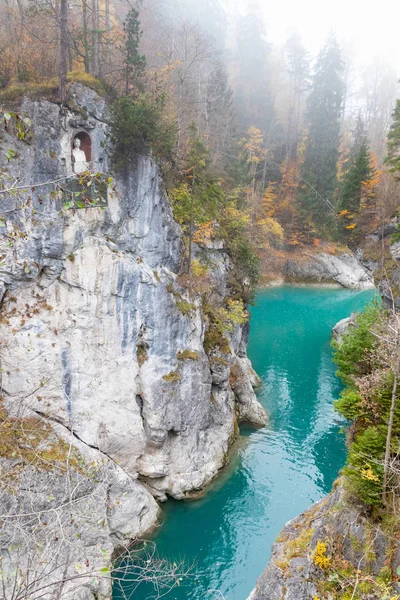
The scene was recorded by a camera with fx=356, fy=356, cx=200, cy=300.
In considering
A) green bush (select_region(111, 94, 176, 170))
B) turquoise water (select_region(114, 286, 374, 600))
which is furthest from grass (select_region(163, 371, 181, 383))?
green bush (select_region(111, 94, 176, 170))

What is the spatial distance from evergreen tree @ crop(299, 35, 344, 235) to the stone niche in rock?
3462 centimetres

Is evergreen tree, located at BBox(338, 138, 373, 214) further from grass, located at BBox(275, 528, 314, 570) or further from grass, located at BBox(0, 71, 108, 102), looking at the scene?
grass, located at BBox(275, 528, 314, 570)

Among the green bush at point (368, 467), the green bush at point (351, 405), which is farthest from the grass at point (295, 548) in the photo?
the green bush at point (351, 405)

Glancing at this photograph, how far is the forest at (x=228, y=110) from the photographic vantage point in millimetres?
15273

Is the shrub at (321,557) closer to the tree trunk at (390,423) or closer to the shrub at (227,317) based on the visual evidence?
the tree trunk at (390,423)

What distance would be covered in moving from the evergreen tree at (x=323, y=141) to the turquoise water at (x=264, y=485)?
21.7 meters

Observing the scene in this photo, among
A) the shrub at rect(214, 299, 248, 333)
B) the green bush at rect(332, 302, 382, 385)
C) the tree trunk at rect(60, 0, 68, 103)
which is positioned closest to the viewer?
the tree trunk at rect(60, 0, 68, 103)

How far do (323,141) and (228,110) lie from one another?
20.3 metres

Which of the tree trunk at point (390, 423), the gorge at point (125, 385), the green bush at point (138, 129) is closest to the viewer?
the tree trunk at point (390, 423)

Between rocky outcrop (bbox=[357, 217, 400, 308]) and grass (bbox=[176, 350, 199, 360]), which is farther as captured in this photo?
rocky outcrop (bbox=[357, 217, 400, 308])

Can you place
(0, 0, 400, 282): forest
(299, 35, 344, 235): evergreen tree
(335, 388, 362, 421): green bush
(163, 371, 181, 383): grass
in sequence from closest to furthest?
(335, 388, 362, 421): green bush → (0, 0, 400, 282): forest → (163, 371, 181, 383): grass → (299, 35, 344, 235): evergreen tree

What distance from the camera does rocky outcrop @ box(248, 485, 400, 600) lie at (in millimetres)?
7852

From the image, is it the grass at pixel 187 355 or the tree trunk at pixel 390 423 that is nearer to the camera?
the tree trunk at pixel 390 423

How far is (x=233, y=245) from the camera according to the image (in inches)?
910
